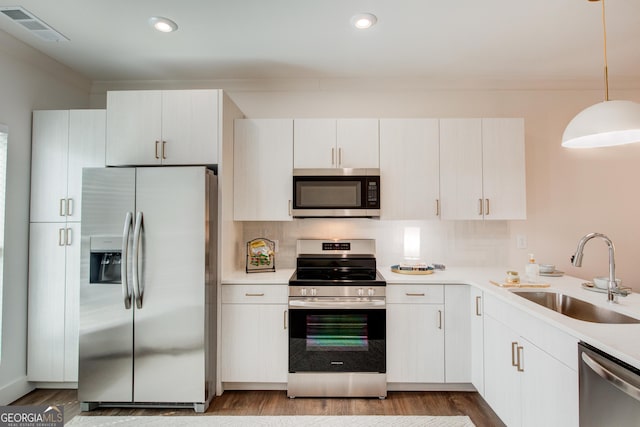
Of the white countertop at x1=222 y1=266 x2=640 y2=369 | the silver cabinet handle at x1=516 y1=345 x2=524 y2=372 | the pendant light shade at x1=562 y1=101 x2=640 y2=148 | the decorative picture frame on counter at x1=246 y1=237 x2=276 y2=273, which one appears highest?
the pendant light shade at x1=562 y1=101 x2=640 y2=148

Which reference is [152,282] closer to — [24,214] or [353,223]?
[24,214]

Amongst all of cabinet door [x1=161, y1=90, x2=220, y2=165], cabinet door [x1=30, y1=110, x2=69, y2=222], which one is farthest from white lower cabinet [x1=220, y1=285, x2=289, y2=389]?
cabinet door [x1=30, y1=110, x2=69, y2=222]

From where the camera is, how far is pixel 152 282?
7.59ft

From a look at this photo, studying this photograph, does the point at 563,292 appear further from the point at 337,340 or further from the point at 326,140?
the point at 326,140

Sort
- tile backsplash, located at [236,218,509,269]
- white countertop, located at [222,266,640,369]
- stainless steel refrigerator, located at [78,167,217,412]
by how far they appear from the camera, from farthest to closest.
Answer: tile backsplash, located at [236,218,509,269] < stainless steel refrigerator, located at [78,167,217,412] < white countertop, located at [222,266,640,369]

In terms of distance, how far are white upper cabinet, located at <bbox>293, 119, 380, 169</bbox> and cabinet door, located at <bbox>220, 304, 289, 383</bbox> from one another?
1184mm

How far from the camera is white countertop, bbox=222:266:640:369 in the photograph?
48.7 inches

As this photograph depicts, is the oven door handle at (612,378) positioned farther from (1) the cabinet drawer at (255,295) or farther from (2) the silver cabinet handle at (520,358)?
(1) the cabinet drawer at (255,295)

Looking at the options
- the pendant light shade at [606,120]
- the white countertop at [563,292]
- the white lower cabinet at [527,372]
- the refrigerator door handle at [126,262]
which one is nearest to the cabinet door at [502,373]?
the white lower cabinet at [527,372]

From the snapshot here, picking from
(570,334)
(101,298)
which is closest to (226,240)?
(101,298)

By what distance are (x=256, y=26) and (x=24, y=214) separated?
87.1 inches

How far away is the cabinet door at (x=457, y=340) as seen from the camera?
8.30 feet

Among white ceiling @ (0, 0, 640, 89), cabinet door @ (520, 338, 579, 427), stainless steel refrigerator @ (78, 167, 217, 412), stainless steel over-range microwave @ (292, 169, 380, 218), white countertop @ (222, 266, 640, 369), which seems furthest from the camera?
stainless steel over-range microwave @ (292, 169, 380, 218)

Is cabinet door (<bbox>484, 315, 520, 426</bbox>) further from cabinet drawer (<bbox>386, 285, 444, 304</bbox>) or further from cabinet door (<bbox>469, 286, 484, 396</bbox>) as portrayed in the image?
cabinet drawer (<bbox>386, 285, 444, 304</bbox>)
